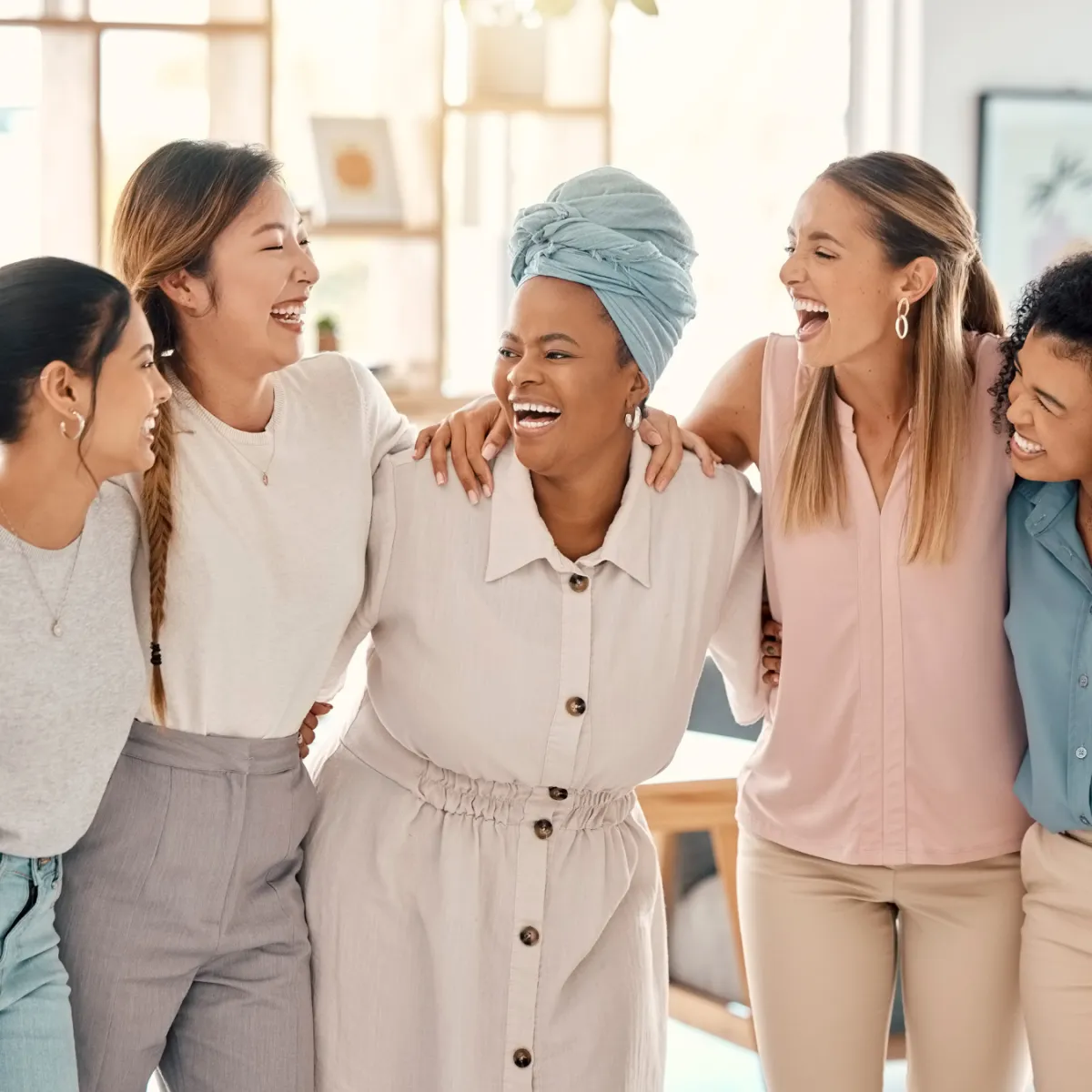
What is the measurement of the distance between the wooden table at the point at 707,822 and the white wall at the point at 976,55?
6.59 feet

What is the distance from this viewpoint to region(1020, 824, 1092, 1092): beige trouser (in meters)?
1.87

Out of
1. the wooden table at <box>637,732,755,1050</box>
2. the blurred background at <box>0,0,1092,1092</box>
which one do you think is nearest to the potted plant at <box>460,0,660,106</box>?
the blurred background at <box>0,0,1092,1092</box>

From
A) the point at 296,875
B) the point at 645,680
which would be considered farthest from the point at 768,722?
the point at 296,875

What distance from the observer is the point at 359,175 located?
4.65m

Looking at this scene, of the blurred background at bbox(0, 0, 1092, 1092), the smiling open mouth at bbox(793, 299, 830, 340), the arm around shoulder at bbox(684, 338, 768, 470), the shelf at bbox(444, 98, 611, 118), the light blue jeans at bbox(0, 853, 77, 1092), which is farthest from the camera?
the shelf at bbox(444, 98, 611, 118)

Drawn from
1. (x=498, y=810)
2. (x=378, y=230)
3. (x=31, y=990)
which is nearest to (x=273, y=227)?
(x=498, y=810)

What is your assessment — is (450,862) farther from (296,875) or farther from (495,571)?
(495,571)

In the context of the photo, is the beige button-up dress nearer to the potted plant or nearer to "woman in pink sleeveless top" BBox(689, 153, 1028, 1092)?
"woman in pink sleeveless top" BBox(689, 153, 1028, 1092)

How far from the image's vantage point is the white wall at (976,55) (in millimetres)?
4562

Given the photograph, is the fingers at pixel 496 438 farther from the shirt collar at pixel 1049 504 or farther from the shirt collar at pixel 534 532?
the shirt collar at pixel 1049 504

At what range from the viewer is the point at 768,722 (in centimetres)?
219

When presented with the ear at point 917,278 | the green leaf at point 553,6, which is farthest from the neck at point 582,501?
the green leaf at point 553,6

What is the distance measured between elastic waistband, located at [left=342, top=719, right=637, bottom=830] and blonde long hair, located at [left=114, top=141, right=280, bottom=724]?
0.32 metres

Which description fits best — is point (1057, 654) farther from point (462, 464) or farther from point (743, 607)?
point (462, 464)
